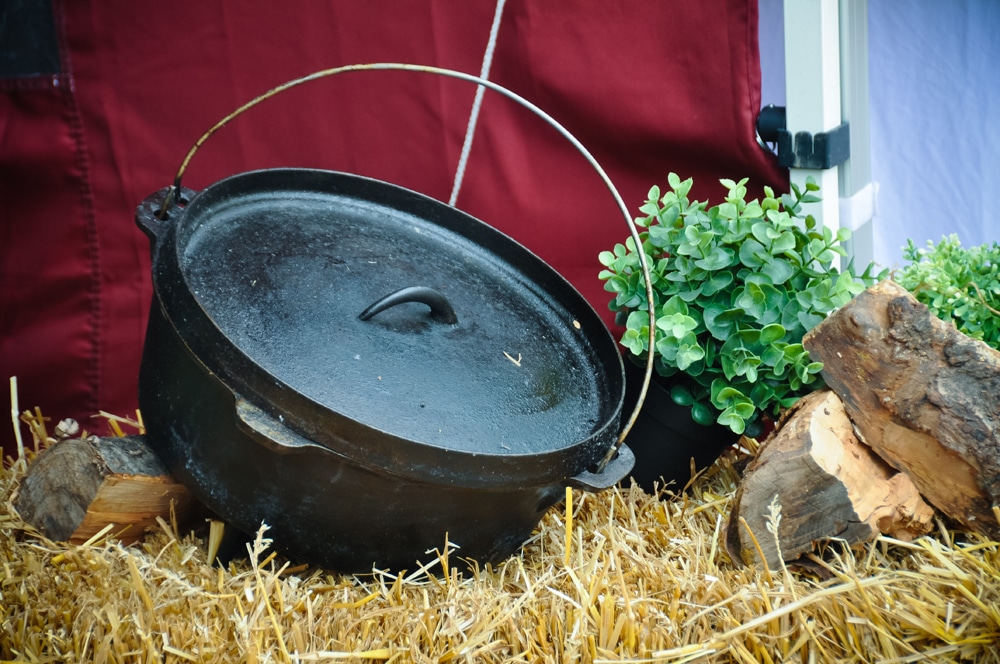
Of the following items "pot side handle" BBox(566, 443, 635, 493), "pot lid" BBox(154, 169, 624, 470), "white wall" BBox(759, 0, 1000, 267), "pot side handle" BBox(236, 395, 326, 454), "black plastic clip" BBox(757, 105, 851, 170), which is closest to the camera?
"pot side handle" BBox(236, 395, 326, 454)

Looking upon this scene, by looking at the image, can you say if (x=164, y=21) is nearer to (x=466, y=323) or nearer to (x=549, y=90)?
(x=549, y=90)

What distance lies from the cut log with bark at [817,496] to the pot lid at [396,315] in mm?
311

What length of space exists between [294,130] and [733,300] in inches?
51.1

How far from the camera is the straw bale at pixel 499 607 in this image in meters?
1.34

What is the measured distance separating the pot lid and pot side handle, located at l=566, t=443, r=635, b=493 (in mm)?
36

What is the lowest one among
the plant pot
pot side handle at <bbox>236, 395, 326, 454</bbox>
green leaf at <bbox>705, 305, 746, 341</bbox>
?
the plant pot

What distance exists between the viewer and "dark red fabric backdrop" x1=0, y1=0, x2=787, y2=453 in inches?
86.1

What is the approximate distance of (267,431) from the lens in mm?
1247

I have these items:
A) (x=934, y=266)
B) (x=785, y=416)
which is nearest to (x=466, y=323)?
(x=785, y=416)

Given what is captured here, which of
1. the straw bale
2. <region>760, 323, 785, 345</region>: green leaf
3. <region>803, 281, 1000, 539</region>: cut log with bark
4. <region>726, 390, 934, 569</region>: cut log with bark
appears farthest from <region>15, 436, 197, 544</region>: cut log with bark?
<region>803, 281, 1000, 539</region>: cut log with bark

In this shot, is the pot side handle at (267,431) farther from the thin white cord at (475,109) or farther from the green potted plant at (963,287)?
the green potted plant at (963,287)

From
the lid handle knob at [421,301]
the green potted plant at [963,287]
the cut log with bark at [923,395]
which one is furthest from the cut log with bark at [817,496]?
the lid handle knob at [421,301]

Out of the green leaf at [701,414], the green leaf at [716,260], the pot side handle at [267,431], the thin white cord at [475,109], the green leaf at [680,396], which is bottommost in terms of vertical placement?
the green leaf at [701,414]

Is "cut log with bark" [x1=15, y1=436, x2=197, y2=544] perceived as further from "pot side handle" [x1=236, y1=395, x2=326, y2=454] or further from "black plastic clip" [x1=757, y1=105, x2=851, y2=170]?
"black plastic clip" [x1=757, y1=105, x2=851, y2=170]
